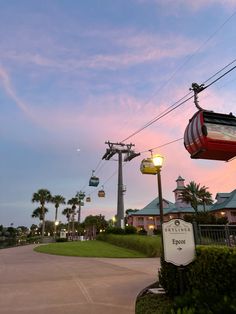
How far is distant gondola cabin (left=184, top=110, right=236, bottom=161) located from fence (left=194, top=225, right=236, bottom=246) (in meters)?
2.26

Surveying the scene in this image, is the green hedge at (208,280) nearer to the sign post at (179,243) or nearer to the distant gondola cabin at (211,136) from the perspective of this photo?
the sign post at (179,243)

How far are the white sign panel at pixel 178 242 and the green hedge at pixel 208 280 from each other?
0.23 meters

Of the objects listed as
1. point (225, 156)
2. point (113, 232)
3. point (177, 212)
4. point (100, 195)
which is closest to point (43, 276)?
point (225, 156)

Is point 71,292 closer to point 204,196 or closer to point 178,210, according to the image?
point 204,196

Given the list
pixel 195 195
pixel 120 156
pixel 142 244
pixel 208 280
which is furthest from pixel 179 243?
pixel 195 195

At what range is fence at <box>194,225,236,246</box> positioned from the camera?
9.48 meters

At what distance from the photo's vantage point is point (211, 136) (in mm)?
9172

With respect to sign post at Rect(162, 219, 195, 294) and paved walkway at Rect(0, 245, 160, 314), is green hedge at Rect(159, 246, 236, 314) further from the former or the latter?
paved walkway at Rect(0, 245, 160, 314)

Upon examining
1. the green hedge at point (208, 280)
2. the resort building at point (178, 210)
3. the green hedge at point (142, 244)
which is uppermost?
the resort building at point (178, 210)

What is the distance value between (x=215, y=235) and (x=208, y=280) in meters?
3.57

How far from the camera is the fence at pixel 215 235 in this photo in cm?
948

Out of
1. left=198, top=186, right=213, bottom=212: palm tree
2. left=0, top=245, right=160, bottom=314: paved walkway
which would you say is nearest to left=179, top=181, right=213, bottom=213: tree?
left=198, top=186, right=213, bottom=212: palm tree

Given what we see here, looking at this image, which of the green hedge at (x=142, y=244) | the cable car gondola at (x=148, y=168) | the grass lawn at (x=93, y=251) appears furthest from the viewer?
the grass lawn at (x=93, y=251)

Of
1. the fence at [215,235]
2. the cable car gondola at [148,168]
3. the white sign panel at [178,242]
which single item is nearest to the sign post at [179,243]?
the white sign panel at [178,242]
